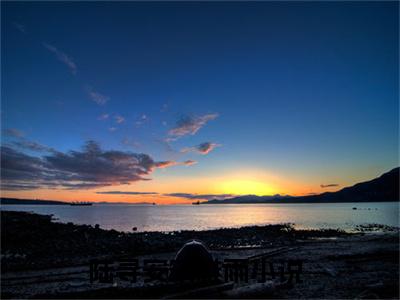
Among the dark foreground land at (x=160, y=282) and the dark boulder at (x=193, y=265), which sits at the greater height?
the dark boulder at (x=193, y=265)

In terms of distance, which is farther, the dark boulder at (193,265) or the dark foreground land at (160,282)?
the dark boulder at (193,265)

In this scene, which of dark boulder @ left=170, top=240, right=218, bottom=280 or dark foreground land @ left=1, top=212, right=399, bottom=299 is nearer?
dark foreground land @ left=1, top=212, right=399, bottom=299

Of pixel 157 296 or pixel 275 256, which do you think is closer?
pixel 157 296

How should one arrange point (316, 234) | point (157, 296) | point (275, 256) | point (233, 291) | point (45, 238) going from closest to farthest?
1. point (157, 296)
2. point (233, 291)
3. point (275, 256)
4. point (45, 238)
5. point (316, 234)

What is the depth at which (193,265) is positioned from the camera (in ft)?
Result: 48.2

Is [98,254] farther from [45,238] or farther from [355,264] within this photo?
[355,264]

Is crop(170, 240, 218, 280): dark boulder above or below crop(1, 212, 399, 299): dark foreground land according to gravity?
above

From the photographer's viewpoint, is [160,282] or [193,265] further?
[193,265]

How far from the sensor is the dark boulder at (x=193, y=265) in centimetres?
1455

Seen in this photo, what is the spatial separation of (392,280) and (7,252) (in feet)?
106

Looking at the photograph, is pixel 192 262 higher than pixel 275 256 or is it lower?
higher

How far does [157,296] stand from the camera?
10891mm

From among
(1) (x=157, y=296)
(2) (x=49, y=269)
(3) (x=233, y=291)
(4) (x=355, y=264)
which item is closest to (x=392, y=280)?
(4) (x=355, y=264)

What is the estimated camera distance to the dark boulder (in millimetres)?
14547
